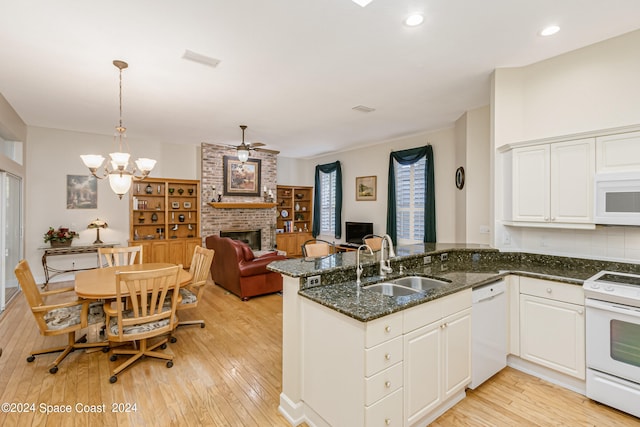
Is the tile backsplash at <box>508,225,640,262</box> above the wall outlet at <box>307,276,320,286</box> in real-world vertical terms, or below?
above

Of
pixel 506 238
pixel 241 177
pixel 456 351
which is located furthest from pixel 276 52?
pixel 241 177

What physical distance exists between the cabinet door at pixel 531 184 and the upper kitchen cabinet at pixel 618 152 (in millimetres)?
393

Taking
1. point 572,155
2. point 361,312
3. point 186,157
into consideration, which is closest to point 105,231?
point 186,157

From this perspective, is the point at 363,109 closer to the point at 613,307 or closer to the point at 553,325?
the point at 553,325

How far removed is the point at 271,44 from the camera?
9.14ft

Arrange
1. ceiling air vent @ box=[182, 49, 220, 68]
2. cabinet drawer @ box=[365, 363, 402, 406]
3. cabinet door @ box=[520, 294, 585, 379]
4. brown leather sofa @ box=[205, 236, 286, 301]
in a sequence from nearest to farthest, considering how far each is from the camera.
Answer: cabinet drawer @ box=[365, 363, 402, 406]
cabinet door @ box=[520, 294, 585, 379]
ceiling air vent @ box=[182, 49, 220, 68]
brown leather sofa @ box=[205, 236, 286, 301]

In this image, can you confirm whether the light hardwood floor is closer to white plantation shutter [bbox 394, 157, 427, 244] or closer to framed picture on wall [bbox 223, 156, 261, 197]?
white plantation shutter [bbox 394, 157, 427, 244]

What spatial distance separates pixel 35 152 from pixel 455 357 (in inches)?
302

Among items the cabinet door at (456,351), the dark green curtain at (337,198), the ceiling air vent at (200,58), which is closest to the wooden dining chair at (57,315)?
the ceiling air vent at (200,58)

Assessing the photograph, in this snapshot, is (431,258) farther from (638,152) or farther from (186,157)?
(186,157)

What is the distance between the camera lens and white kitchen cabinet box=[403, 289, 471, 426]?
1.92m

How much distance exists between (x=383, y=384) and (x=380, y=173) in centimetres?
588

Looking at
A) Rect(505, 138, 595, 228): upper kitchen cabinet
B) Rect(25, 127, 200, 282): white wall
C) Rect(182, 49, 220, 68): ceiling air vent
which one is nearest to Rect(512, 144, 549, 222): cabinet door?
Rect(505, 138, 595, 228): upper kitchen cabinet

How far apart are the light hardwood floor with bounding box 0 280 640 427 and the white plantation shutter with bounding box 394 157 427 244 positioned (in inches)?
150
